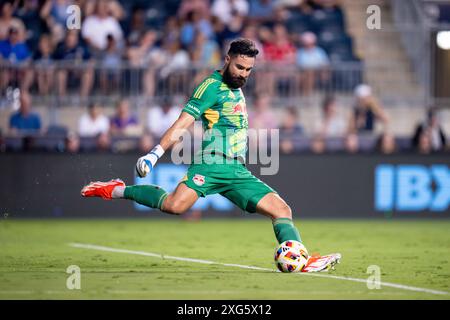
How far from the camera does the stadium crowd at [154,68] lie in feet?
66.0

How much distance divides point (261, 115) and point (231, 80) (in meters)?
9.34

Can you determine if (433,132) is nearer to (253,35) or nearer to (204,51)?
(253,35)

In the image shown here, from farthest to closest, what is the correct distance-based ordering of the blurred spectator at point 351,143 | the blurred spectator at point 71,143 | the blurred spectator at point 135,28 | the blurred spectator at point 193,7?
1. the blurred spectator at point 193,7
2. the blurred spectator at point 135,28
3. the blurred spectator at point 351,143
4. the blurred spectator at point 71,143

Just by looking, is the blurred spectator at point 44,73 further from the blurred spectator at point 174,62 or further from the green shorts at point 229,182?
the green shorts at point 229,182

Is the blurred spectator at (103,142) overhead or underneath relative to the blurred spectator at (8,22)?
underneath

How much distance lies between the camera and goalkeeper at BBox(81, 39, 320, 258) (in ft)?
35.9

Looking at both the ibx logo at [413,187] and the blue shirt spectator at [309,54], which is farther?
the blue shirt spectator at [309,54]

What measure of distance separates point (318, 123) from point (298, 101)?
61 centimetres

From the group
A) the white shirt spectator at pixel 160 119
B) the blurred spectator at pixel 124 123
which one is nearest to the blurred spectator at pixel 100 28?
the blurred spectator at pixel 124 123

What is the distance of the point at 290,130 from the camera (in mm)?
20406

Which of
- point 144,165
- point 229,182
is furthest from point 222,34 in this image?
point 144,165

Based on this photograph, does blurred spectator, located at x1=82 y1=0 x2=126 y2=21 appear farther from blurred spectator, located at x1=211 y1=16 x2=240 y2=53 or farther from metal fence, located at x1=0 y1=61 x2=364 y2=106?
blurred spectator, located at x1=211 y1=16 x2=240 y2=53

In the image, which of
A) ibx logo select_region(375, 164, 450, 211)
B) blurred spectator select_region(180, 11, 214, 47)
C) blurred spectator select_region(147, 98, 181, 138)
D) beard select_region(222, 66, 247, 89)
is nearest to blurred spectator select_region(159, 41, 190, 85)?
blurred spectator select_region(180, 11, 214, 47)

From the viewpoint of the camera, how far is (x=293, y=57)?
72.0ft
